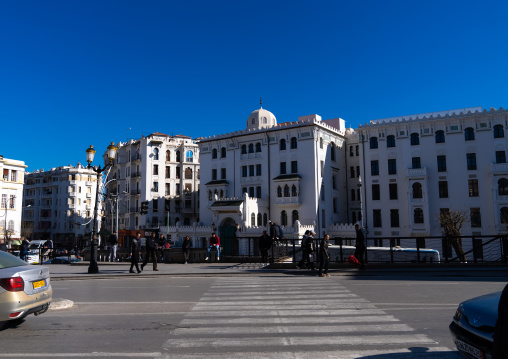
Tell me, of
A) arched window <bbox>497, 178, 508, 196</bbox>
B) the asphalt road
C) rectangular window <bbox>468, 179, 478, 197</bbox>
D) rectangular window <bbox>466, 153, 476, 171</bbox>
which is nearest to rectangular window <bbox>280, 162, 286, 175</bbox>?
rectangular window <bbox>466, 153, 476, 171</bbox>

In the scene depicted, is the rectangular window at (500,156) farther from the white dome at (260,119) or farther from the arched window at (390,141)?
the white dome at (260,119)

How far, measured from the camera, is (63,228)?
8769 cm

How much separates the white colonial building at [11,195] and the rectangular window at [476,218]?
63.0 m

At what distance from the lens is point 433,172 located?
46.7 m

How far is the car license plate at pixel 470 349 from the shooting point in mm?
4195

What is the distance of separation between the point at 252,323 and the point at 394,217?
142 ft

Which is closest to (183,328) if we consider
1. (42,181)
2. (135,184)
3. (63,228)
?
(135,184)

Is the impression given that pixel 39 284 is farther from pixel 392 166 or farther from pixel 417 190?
pixel 392 166

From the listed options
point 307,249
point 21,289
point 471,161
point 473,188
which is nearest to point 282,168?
point 471,161

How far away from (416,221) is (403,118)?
1210cm

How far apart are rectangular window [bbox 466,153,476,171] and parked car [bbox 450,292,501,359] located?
45453 millimetres

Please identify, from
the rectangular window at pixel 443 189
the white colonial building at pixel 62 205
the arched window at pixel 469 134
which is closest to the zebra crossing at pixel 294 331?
the rectangular window at pixel 443 189

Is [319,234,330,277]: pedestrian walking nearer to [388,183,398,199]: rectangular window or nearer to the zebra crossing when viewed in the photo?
the zebra crossing

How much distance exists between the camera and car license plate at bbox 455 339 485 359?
4.20 m
